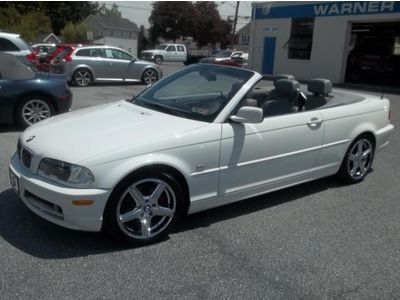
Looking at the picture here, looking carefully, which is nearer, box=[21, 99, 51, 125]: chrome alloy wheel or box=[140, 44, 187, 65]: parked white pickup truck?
box=[21, 99, 51, 125]: chrome alloy wheel

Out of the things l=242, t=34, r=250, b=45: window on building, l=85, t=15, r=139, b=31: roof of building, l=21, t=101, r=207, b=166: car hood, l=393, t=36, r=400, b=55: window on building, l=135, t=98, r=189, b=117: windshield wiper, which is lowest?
l=21, t=101, r=207, b=166: car hood

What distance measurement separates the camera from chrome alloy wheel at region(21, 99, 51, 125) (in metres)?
7.16

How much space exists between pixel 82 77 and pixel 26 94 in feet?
26.3

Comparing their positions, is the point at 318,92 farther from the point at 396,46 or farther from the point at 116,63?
the point at 396,46

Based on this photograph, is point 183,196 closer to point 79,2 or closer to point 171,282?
point 171,282

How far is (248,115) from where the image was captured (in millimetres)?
3758

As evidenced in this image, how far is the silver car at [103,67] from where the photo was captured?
48.2ft

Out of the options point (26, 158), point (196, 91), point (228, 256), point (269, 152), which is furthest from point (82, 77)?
point (228, 256)

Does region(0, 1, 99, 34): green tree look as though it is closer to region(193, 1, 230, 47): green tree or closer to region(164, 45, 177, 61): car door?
region(193, 1, 230, 47): green tree

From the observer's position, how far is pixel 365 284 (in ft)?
10.3

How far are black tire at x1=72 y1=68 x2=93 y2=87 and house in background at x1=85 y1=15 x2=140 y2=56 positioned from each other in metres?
43.3

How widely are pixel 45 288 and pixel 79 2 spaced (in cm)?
6994

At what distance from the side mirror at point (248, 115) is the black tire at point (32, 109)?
467cm

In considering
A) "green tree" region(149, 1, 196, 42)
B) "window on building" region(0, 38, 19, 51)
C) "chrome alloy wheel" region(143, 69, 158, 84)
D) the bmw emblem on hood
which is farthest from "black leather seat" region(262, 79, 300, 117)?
"green tree" region(149, 1, 196, 42)
